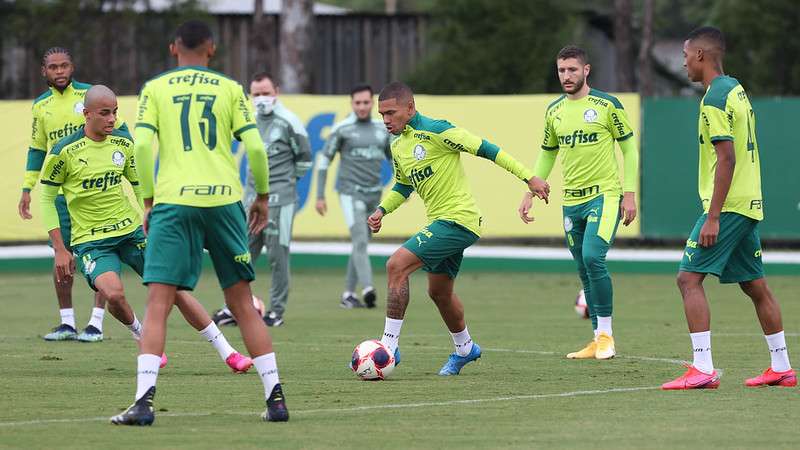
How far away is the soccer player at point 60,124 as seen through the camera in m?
13.7

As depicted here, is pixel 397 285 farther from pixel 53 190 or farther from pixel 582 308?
pixel 582 308

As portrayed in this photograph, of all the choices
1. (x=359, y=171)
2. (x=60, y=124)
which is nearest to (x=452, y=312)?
(x=60, y=124)

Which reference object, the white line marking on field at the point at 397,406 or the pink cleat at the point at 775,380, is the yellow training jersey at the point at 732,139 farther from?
the white line marking on field at the point at 397,406

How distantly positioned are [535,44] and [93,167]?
19.1m

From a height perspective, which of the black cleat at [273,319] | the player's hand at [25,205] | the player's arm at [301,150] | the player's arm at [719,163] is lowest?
the black cleat at [273,319]

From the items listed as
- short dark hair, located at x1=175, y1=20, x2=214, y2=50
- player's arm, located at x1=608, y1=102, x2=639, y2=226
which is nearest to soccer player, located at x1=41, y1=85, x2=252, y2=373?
short dark hair, located at x1=175, y1=20, x2=214, y2=50

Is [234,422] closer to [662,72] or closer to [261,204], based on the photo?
[261,204]

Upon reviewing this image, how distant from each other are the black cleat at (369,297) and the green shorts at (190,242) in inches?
348

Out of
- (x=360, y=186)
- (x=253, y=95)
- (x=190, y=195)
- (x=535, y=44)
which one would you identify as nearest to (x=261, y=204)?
(x=190, y=195)

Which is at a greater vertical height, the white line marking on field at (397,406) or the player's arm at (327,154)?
the player's arm at (327,154)


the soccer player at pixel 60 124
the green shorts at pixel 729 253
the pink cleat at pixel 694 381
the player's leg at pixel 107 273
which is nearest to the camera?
the green shorts at pixel 729 253

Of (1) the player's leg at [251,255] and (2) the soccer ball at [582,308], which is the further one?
(2) the soccer ball at [582,308]

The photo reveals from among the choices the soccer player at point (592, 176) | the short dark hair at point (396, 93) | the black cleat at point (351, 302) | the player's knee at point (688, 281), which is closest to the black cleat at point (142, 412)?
the short dark hair at point (396, 93)

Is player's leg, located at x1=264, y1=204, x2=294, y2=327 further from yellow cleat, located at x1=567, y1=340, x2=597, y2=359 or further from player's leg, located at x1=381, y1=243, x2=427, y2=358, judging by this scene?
player's leg, located at x1=381, y1=243, x2=427, y2=358
